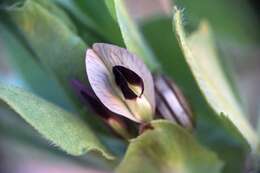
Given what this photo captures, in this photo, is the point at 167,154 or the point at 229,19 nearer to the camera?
the point at 167,154

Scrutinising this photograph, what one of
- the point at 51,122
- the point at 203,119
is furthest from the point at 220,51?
the point at 51,122

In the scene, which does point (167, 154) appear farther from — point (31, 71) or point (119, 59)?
point (31, 71)

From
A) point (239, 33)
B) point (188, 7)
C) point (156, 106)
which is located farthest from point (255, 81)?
point (156, 106)

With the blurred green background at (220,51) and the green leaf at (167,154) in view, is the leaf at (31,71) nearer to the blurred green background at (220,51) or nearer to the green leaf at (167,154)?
the blurred green background at (220,51)

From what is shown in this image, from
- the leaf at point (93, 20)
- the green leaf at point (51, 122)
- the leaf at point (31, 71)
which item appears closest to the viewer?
the green leaf at point (51, 122)

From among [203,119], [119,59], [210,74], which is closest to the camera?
[119,59]

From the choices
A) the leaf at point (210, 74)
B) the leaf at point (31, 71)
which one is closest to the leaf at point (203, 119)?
the leaf at point (210, 74)

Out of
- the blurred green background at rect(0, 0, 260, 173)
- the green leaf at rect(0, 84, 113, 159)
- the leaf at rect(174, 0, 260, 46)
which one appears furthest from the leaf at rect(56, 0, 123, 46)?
the leaf at rect(174, 0, 260, 46)

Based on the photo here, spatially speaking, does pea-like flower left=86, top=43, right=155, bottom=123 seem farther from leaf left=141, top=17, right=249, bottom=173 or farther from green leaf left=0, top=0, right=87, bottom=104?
leaf left=141, top=17, right=249, bottom=173
